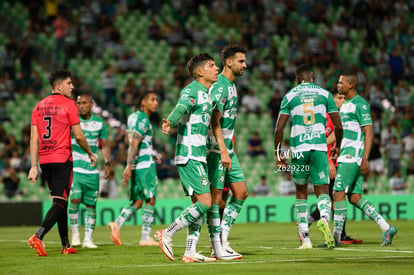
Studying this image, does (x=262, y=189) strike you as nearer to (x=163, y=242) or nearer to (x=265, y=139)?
(x=265, y=139)

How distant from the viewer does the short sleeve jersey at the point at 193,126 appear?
29.0 ft

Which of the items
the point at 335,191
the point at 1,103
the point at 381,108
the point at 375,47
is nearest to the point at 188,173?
the point at 335,191

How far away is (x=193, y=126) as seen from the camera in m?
8.91

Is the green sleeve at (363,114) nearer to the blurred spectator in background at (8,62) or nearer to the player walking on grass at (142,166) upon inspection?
the player walking on grass at (142,166)

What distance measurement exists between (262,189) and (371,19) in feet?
34.2

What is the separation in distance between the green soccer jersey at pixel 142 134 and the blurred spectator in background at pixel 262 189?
910 centimetres

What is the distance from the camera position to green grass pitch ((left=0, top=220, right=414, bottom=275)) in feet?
26.1

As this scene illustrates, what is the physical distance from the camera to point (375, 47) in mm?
28609

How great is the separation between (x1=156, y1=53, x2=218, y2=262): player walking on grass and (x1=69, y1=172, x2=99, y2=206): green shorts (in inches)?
172

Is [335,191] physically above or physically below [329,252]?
above

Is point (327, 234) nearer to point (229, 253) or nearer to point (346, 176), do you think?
point (229, 253)

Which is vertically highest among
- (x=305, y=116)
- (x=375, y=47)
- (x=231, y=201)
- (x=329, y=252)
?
(x=375, y=47)

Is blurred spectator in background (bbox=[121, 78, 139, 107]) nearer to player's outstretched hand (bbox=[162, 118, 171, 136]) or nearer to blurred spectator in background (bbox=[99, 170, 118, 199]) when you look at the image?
blurred spectator in background (bbox=[99, 170, 118, 199])

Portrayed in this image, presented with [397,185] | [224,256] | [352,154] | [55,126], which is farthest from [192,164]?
[397,185]
